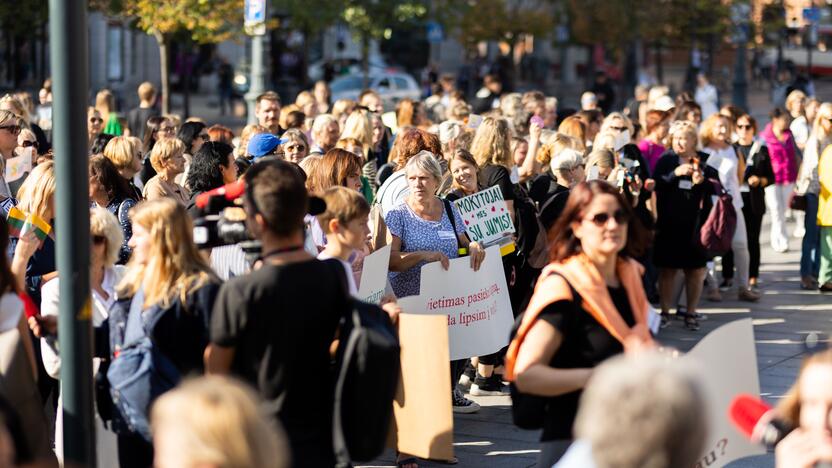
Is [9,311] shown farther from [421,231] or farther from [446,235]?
[446,235]

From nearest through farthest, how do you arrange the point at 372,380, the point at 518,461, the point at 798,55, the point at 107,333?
1. the point at 372,380
2. the point at 107,333
3. the point at 518,461
4. the point at 798,55

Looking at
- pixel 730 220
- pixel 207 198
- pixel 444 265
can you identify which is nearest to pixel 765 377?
pixel 730 220

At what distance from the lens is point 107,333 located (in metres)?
5.33

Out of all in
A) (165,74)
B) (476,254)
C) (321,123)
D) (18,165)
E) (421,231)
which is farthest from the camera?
(165,74)

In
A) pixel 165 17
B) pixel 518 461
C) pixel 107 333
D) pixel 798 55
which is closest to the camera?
pixel 107 333

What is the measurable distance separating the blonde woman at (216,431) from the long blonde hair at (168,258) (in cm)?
169

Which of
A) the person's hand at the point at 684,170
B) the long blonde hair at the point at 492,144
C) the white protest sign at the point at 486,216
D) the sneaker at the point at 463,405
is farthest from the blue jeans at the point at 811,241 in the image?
the sneaker at the point at 463,405

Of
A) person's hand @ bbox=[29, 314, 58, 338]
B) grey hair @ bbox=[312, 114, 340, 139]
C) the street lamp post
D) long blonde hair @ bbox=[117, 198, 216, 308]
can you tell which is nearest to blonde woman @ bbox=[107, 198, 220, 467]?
long blonde hair @ bbox=[117, 198, 216, 308]

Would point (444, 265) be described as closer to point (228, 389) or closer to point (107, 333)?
point (107, 333)

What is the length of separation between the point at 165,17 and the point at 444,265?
15042 millimetres

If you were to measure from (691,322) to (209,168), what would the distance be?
16.9 feet

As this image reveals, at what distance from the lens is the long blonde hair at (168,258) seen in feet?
16.1

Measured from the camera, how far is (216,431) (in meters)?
3.12

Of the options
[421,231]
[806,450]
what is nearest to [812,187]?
[421,231]
